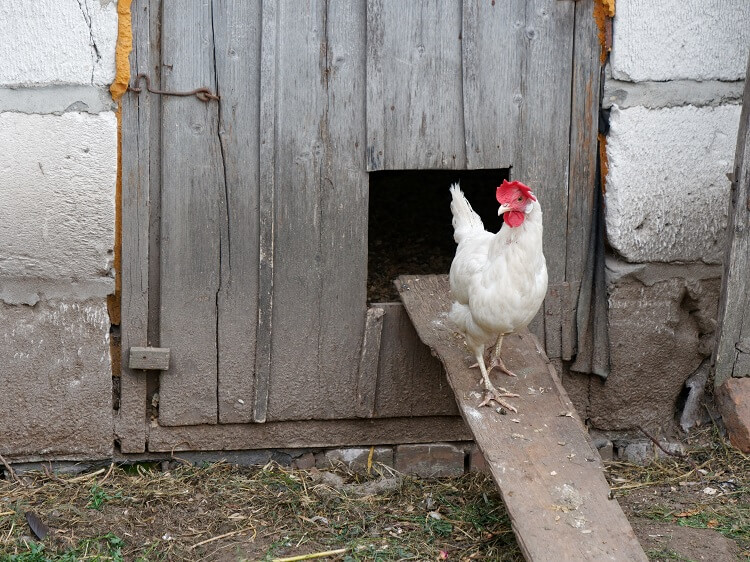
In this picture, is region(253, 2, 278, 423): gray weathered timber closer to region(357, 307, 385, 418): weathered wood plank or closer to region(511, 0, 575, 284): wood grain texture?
region(357, 307, 385, 418): weathered wood plank

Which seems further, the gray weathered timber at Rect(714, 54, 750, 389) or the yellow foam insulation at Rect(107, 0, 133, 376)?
the gray weathered timber at Rect(714, 54, 750, 389)

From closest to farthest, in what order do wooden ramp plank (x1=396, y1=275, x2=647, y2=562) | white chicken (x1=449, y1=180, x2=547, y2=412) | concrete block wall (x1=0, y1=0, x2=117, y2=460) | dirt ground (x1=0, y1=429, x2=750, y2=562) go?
1. wooden ramp plank (x1=396, y1=275, x2=647, y2=562)
2. white chicken (x1=449, y1=180, x2=547, y2=412)
3. dirt ground (x1=0, y1=429, x2=750, y2=562)
4. concrete block wall (x1=0, y1=0, x2=117, y2=460)

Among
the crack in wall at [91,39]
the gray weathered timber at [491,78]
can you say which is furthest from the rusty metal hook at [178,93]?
the gray weathered timber at [491,78]

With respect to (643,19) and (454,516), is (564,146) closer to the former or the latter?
(643,19)

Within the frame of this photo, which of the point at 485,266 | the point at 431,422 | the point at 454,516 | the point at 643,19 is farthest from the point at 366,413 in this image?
the point at 643,19

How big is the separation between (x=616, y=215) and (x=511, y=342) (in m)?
0.76

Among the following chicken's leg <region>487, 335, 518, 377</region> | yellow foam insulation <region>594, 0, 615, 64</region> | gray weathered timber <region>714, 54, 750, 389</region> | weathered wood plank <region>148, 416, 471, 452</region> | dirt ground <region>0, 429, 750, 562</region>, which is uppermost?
yellow foam insulation <region>594, 0, 615, 64</region>

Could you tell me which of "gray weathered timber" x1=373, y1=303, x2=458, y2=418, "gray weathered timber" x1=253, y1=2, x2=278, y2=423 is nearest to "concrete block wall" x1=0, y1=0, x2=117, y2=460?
"gray weathered timber" x1=253, y1=2, x2=278, y2=423

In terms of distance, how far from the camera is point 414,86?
3.99m

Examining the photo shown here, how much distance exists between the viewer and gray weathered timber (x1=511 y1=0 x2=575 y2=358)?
4.00 metres

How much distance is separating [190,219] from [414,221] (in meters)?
2.21

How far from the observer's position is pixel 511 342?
413 centimetres

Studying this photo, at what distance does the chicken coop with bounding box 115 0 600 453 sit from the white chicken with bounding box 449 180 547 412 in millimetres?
613

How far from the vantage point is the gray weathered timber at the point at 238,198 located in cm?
384
